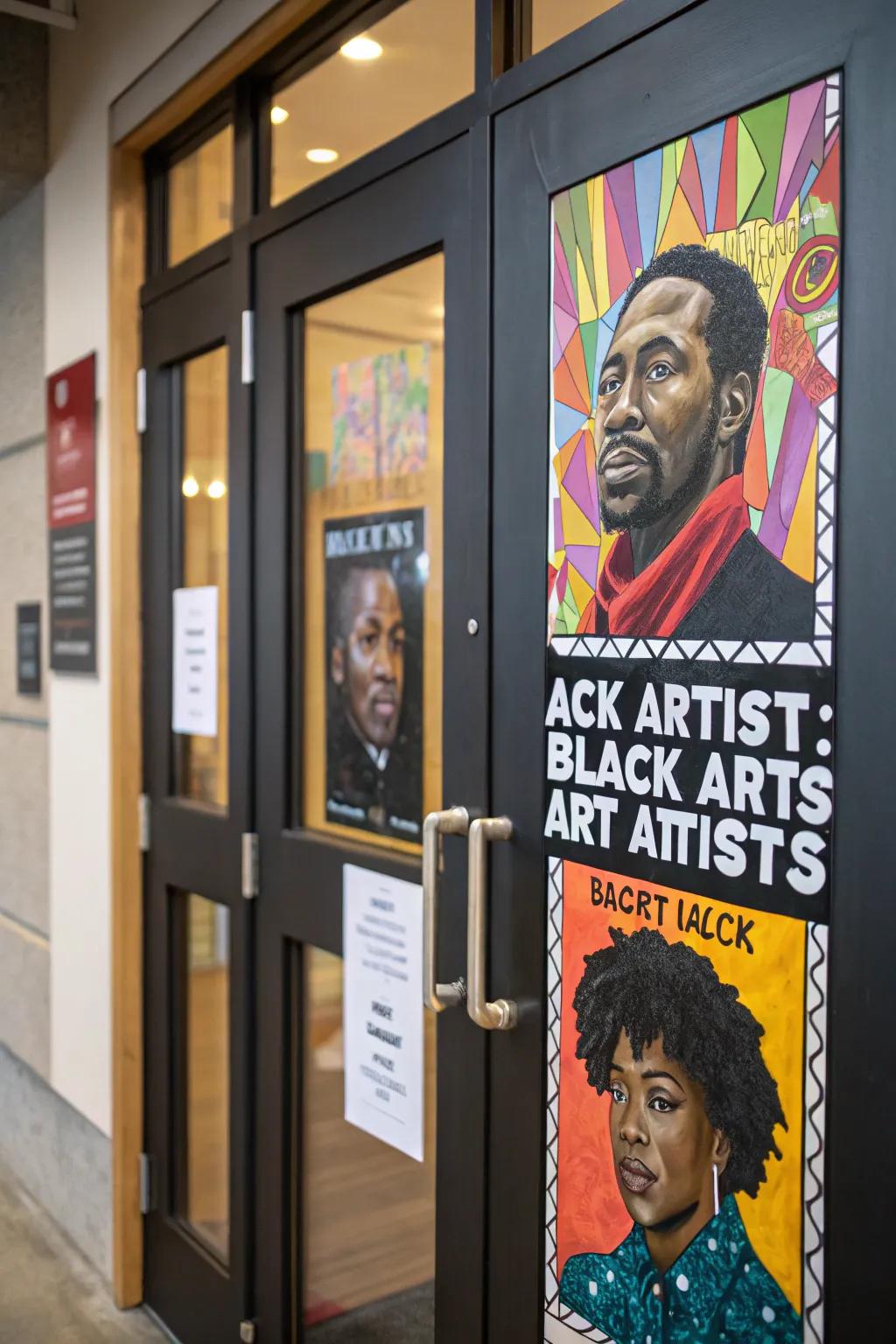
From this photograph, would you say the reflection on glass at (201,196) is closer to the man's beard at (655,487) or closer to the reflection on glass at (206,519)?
the reflection on glass at (206,519)

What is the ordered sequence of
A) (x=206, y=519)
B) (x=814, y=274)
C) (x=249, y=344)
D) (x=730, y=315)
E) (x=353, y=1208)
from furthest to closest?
(x=206, y=519) → (x=249, y=344) → (x=353, y=1208) → (x=730, y=315) → (x=814, y=274)

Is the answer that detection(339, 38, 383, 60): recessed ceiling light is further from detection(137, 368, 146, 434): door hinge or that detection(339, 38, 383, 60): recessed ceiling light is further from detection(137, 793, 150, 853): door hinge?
detection(137, 793, 150, 853): door hinge

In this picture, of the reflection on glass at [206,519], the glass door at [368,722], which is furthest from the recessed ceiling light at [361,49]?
the reflection on glass at [206,519]

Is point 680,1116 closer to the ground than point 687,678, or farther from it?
closer to the ground

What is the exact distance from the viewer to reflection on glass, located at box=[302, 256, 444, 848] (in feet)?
6.15

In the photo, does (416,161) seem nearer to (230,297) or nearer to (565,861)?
(230,297)

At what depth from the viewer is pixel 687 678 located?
4.47ft

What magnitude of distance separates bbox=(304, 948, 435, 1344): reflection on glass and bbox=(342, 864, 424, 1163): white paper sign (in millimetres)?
29

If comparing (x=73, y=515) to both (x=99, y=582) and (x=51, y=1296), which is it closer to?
(x=99, y=582)

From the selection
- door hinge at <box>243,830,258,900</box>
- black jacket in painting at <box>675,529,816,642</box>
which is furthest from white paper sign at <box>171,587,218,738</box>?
black jacket in painting at <box>675,529,816,642</box>

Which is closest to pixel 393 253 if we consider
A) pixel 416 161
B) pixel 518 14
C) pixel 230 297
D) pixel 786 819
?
pixel 416 161

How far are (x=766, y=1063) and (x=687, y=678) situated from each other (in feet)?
1.45

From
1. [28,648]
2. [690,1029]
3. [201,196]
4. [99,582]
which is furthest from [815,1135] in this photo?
[28,648]

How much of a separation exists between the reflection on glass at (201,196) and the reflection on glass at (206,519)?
271 mm
